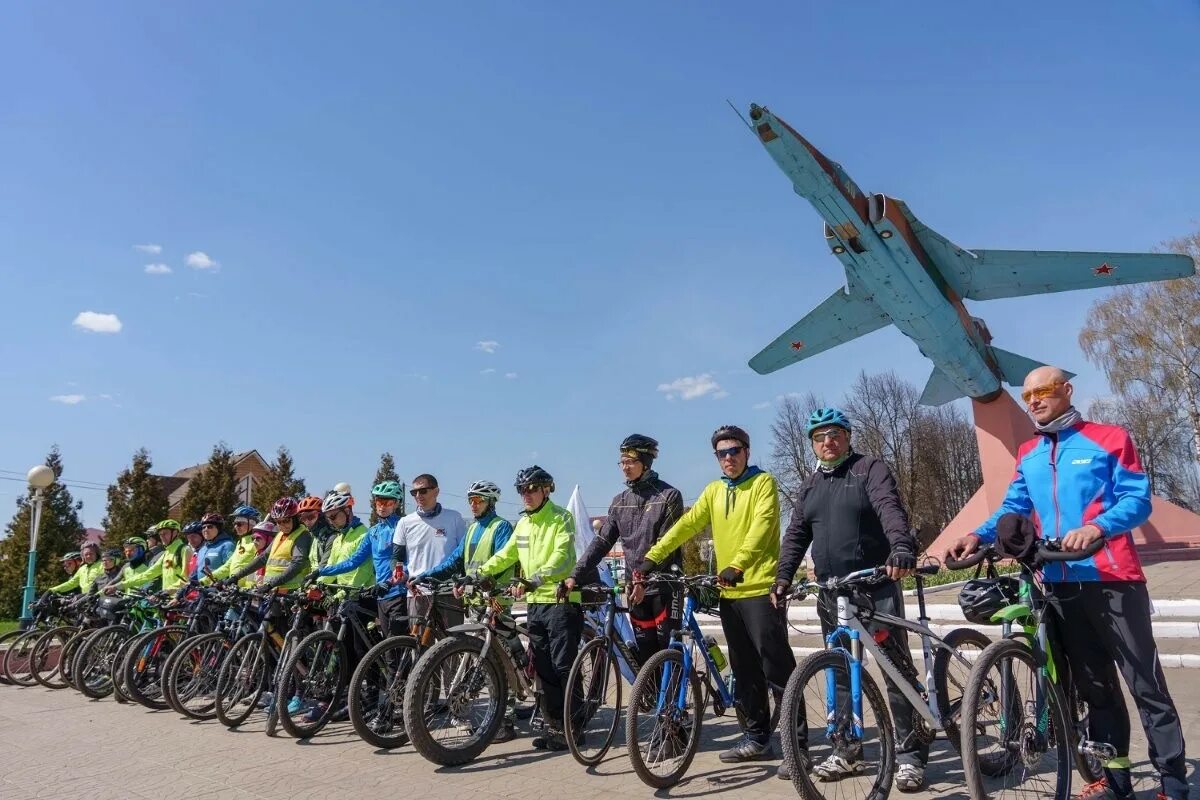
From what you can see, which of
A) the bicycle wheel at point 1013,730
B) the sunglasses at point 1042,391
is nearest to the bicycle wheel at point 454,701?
the bicycle wheel at point 1013,730

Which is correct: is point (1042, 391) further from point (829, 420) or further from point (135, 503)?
point (135, 503)

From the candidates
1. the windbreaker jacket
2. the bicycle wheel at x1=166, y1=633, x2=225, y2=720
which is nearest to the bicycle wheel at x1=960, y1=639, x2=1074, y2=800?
the windbreaker jacket

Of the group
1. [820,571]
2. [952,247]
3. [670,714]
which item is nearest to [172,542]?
[670,714]

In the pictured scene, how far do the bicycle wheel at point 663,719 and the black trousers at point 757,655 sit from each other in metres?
0.37

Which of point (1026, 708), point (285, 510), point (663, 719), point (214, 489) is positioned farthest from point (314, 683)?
point (214, 489)

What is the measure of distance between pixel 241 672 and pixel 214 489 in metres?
26.2

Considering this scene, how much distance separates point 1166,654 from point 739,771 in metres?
5.27

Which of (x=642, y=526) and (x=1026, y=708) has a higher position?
(x=642, y=526)

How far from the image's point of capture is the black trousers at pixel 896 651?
3846mm

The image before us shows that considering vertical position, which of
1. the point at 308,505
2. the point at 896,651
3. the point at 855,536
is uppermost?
the point at 308,505

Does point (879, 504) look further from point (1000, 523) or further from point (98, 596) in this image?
point (98, 596)

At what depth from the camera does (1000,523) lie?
140 inches

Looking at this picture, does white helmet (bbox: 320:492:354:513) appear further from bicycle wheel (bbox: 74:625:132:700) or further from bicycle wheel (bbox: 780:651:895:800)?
bicycle wheel (bbox: 780:651:895:800)

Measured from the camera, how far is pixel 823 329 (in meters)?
25.4
